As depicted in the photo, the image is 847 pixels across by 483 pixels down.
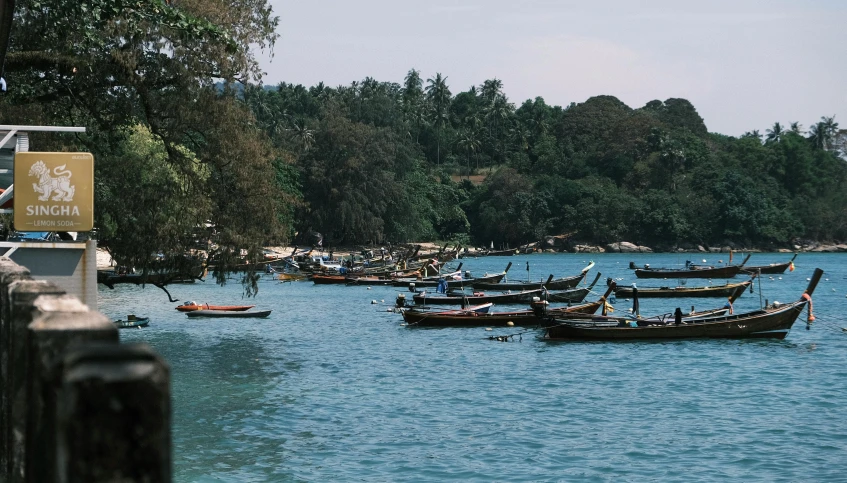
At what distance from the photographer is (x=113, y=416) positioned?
6.45ft

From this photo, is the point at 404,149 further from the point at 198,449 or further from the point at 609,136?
the point at 198,449

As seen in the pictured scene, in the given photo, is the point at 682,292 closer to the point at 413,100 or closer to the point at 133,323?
the point at 133,323

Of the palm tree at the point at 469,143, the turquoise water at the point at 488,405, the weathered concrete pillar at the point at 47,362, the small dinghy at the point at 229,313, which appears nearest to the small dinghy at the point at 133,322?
the turquoise water at the point at 488,405

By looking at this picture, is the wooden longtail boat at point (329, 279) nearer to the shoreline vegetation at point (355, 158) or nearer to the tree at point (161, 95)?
the shoreline vegetation at point (355, 158)

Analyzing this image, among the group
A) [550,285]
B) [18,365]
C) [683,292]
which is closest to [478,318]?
[550,285]

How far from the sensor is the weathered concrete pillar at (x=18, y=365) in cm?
351

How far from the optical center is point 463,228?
13262 cm

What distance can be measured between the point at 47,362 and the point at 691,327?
112ft

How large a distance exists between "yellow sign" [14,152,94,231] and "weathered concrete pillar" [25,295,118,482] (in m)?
11.2

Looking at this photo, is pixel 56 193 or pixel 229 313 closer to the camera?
pixel 56 193

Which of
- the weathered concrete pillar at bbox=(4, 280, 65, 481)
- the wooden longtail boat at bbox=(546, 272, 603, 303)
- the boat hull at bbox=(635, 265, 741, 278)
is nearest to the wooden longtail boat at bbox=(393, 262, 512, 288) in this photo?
the wooden longtail boat at bbox=(546, 272, 603, 303)

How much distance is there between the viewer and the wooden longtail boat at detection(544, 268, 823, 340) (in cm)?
3481

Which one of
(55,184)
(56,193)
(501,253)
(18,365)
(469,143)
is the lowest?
(501,253)

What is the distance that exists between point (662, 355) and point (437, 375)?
8648 mm
